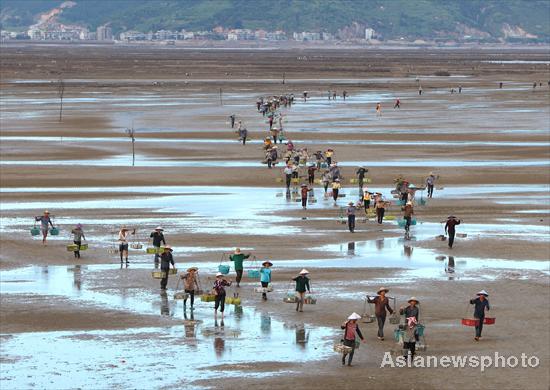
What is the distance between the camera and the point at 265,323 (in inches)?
1155

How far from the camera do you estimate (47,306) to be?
31.0 m

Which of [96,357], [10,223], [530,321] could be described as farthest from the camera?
[10,223]

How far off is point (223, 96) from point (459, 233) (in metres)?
78.9

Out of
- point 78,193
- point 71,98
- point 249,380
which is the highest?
point 71,98

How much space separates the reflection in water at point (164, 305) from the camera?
30.4 m

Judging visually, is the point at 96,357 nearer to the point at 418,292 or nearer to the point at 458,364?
the point at 458,364

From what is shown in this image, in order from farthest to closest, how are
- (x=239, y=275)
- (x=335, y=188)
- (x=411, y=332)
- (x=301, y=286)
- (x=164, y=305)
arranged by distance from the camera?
1. (x=335, y=188)
2. (x=239, y=275)
3. (x=164, y=305)
4. (x=301, y=286)
5. (x=411, y=332)

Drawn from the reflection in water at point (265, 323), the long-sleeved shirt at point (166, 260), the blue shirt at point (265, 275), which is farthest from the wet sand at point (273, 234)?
the long-sleeved shirt at point (166, 260)

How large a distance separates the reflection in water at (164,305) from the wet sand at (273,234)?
0.32 ft

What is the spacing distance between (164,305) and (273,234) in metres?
10.6

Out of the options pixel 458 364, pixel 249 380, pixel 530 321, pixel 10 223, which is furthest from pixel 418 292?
pixel 10 223

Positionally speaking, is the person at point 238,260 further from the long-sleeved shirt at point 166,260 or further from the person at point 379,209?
the person at point 379,209

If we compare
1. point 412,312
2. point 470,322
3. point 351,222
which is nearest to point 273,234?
point 351,222

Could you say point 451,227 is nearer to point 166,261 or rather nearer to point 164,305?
point 166,261
